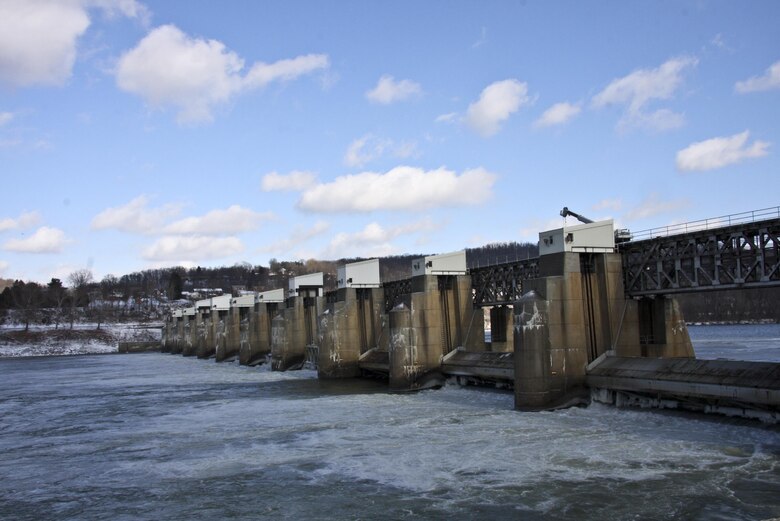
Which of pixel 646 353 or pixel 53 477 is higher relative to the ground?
pixel 646 353

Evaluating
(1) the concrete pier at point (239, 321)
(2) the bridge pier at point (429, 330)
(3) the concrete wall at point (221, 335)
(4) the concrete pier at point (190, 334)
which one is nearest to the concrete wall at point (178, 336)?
(4) the concrete pier at point (190, 334)

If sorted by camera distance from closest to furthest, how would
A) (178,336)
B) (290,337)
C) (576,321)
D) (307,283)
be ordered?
(576,321)
(290,337)
(307,283)
(178,336)

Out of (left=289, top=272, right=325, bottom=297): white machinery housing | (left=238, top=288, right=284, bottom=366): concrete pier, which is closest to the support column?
(left=289, top=272, right=325, bottom=297): white machinery housing

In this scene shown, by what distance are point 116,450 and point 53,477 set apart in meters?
4.24

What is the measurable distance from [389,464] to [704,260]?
1738 cm

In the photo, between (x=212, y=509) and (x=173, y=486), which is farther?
(x=173, y=486)

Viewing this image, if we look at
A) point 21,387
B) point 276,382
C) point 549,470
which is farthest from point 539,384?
point 21,387

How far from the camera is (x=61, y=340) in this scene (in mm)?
146875

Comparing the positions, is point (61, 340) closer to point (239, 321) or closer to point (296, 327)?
point (239, 321)

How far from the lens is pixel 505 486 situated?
1878 cm

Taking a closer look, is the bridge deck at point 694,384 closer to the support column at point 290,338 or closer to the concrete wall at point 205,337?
the support column at point 290,338

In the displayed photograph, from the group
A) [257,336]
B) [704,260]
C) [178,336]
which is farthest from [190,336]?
[704,260]

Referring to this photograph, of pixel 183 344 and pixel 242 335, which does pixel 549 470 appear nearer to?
pixel 242 335

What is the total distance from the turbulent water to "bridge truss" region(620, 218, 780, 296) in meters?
6.05
